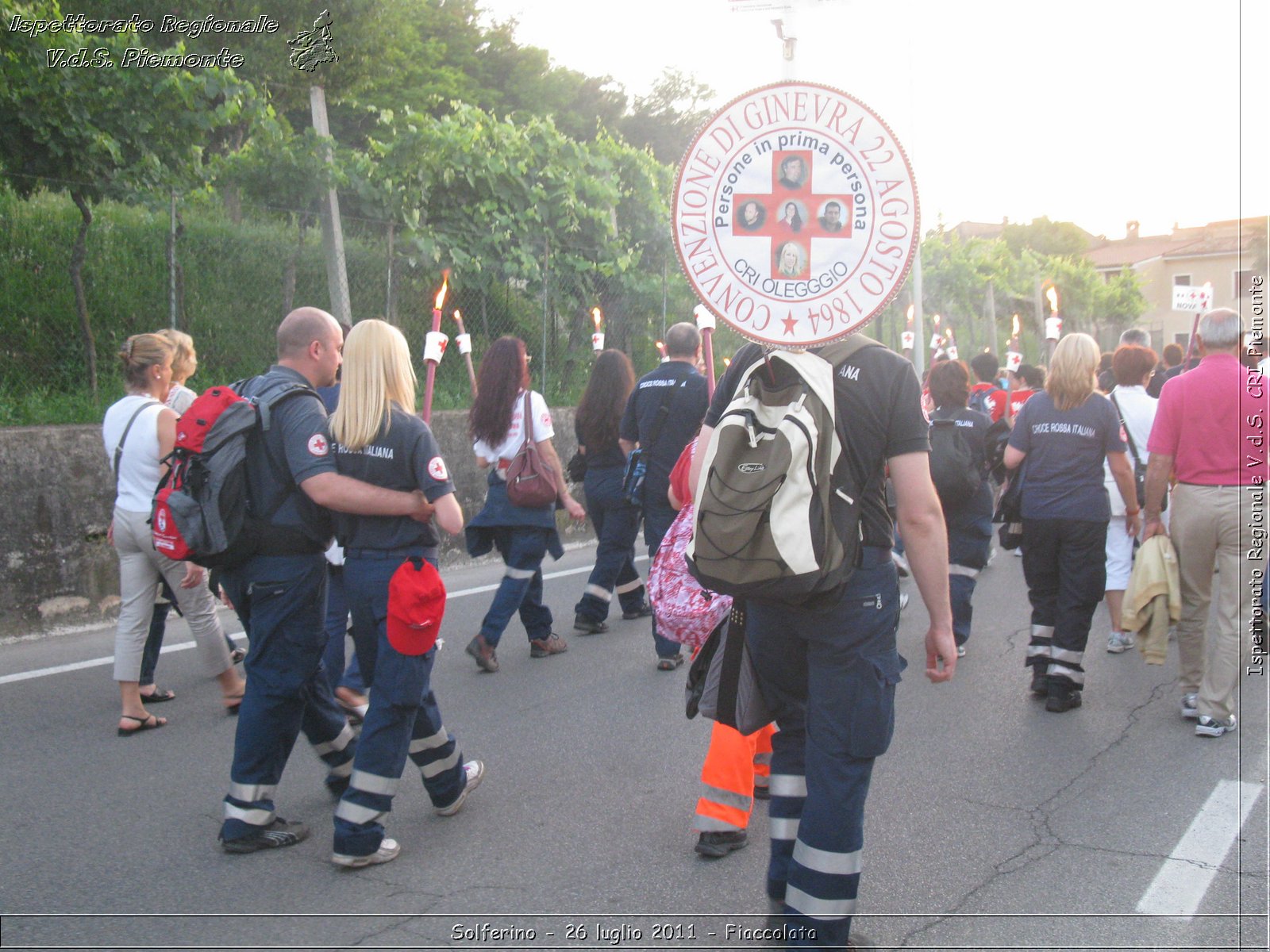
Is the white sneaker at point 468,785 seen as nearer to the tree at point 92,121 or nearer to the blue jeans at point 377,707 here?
the blue jeans at point 377,707

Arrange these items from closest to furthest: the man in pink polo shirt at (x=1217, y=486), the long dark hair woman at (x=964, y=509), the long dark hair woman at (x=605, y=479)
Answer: the man in pink polo shirt at (x=1217, y=486) < the long dark hair woman at (x=964, y=509) < the long dark hair woman at (x=605, y=479)

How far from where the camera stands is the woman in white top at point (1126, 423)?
7059 millimetres

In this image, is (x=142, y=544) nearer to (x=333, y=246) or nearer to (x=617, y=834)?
(x=617, y=834)

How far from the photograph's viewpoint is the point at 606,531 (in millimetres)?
7434

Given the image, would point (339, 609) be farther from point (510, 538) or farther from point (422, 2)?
point (422, 2)

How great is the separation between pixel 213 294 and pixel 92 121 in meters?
2.40

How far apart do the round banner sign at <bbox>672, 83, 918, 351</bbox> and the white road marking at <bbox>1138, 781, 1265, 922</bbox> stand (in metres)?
2.25

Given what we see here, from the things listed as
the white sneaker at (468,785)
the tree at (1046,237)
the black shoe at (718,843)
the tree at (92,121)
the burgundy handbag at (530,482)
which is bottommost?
the black shoe at (718,843)

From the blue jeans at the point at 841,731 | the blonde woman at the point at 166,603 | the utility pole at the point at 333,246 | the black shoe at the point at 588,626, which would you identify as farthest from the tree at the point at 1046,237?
the blue jeans at the point at 841,731

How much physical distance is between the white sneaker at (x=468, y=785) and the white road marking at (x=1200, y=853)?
8.16ft

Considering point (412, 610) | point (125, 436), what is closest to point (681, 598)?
point (412, 610)

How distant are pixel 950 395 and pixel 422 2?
18222mm

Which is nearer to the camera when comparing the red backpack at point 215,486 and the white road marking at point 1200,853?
the white road marking at point 1200,853

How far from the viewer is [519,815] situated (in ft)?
14.3
